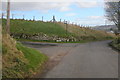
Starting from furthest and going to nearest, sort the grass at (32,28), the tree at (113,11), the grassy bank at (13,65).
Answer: the grass at (32,28) → the tree at (113,11) → the grassy bank at (13,65)

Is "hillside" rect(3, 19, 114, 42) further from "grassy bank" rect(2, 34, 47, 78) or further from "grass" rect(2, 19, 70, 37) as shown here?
"grassy bank" rect(2, 34, 47, 78)

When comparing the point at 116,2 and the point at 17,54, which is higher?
the point at 116,2

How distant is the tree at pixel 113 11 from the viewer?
45078mm

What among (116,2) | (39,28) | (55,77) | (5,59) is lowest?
(55,77)

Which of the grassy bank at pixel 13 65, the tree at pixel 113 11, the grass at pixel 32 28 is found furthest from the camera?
the grass at pixel 32 28

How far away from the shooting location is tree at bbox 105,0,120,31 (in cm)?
4508

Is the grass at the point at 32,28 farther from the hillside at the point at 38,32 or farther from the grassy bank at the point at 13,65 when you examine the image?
A: the grassy bank at the point at 13,65

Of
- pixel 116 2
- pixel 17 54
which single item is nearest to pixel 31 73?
pixel 17 54

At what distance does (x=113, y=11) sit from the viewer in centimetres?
4634

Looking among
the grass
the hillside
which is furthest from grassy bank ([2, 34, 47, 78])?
the grass

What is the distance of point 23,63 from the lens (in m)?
11.9

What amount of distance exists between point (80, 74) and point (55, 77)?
4.66 ft

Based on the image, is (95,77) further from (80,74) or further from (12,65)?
(12,65)

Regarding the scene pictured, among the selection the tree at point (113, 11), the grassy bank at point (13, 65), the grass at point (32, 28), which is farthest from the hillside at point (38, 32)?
the grassy bank at point (13, 65)
